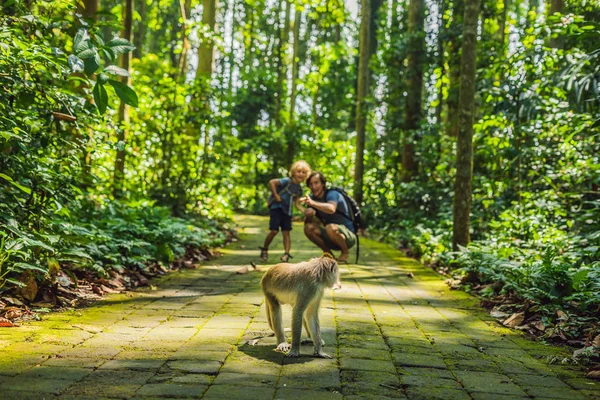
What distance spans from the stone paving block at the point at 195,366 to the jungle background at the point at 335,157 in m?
1.88

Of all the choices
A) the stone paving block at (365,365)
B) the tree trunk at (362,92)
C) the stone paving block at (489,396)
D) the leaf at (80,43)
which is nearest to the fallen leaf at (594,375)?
the stone paving block at (489,396)

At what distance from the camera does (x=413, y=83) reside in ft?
54.5

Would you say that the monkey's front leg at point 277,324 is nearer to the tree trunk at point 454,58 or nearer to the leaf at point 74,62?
the leaf at point 74,62

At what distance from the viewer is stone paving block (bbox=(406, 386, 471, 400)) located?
3.42 meters

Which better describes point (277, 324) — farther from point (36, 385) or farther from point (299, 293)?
point (36, 385)

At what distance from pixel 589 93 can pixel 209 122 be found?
756cm

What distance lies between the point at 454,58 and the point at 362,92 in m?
3.55

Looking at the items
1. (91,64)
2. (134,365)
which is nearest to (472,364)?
(134,365)

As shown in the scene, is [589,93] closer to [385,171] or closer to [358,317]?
[358,317]

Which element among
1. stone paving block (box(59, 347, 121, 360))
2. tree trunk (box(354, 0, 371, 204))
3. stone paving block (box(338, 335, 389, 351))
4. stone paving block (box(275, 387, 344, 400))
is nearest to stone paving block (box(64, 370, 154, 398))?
stone paving block (box(59, 347, 121, 360))

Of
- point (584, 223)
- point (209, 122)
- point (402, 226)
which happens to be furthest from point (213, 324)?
point (402, 226)

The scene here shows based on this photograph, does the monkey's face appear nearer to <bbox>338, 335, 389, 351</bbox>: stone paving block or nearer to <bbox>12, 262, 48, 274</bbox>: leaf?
<bbox>338, 335, 389, 351</bbox>: stone paving block

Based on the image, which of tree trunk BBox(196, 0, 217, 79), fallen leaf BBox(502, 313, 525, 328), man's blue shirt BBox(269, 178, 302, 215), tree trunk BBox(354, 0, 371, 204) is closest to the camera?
fallen leaf BBox(502, 313, 525, 328)

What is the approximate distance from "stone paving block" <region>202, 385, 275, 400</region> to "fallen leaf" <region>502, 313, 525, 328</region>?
3.18 metres
